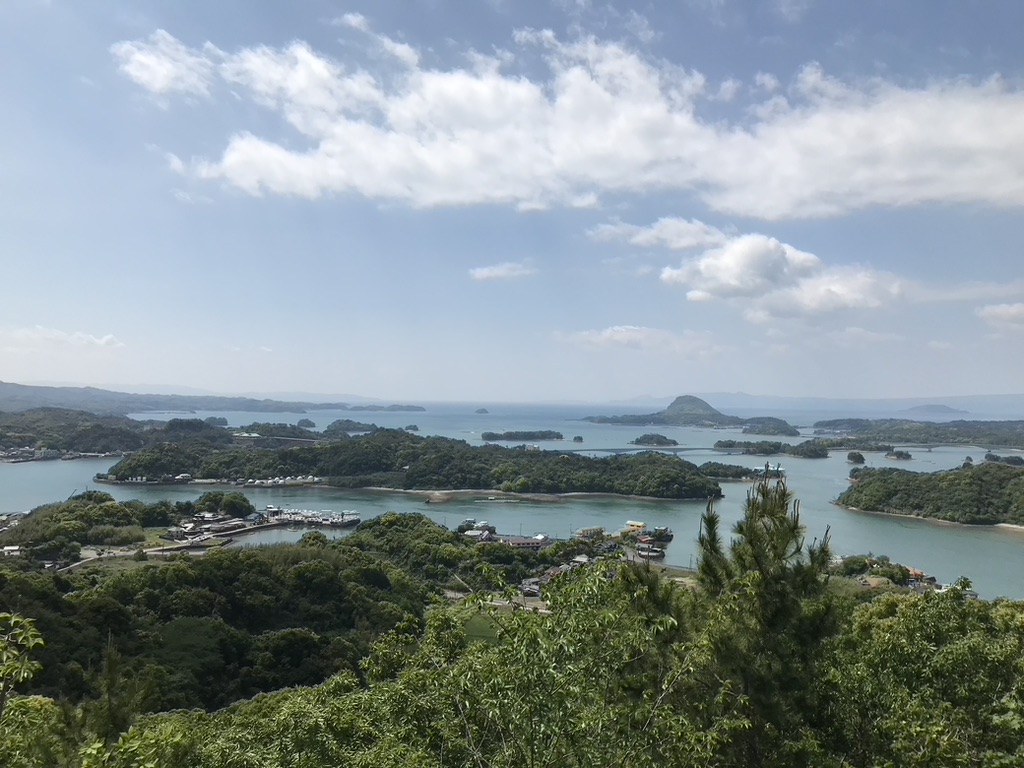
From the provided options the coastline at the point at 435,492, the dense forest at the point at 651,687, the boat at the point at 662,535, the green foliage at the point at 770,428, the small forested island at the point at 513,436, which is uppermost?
the dense forest at the point at 651,687

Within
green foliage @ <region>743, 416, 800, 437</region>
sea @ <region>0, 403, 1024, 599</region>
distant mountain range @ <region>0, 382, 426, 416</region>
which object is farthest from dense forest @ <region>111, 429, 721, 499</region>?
distant mountain range @ <region>0, 382, 426, 416</region>

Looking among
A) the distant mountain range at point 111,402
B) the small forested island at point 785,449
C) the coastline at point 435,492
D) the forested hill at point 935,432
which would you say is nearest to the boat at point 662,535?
the coastline at point 435,492

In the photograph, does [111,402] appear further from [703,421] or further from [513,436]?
[703,421]

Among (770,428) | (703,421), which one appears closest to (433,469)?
(770,428)

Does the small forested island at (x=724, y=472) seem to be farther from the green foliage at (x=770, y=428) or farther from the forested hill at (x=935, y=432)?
the green foliage at (x=770, y=428)

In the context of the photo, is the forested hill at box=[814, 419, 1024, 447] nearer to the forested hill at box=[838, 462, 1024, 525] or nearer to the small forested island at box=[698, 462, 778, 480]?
the small forested island at box=[698, 462, 778, 480]

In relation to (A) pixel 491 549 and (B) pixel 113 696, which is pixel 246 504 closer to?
(A) pixel 491 549

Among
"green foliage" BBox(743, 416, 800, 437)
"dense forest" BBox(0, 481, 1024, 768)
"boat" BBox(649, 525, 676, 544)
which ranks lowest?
"boat" BBox(649, 525, 676, 544)
